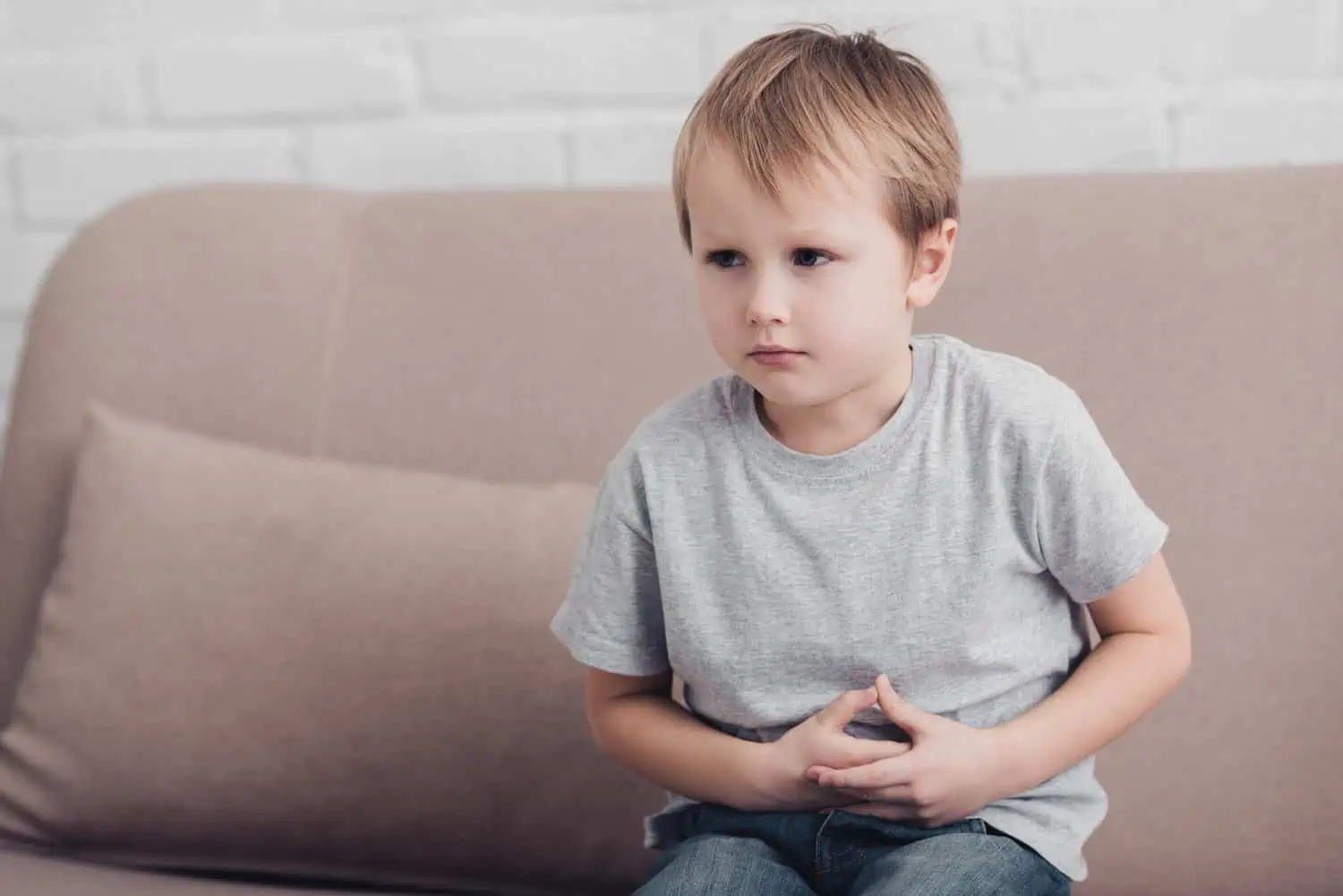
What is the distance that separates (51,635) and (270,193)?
1.69 feet

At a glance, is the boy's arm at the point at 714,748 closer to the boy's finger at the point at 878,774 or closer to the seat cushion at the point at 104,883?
the boy's finger at the point at 878,774

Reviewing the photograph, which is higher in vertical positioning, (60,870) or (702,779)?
(702,779)

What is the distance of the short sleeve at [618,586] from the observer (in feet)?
3.53

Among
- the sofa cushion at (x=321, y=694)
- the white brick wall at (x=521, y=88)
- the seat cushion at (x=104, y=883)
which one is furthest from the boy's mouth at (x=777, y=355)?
the white brick wall at (x=521, y=88)

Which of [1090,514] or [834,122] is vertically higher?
[834,122]

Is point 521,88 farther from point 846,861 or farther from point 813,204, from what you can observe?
point 846,861

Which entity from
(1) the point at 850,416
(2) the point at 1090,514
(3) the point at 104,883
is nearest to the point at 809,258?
(1) the point at 850,416

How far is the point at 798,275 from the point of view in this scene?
37.3 inches

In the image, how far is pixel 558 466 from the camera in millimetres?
1434

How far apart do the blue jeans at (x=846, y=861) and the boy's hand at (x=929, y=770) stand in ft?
0.10

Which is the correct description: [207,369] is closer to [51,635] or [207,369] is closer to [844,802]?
[51,635]

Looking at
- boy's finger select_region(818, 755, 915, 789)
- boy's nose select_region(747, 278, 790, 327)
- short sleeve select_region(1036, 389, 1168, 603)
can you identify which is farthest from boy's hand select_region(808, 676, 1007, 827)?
boy's nose select_region(747, 278, 790, 327)

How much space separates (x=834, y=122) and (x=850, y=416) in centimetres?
21

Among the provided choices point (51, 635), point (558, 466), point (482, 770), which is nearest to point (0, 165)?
point (51, 635)
